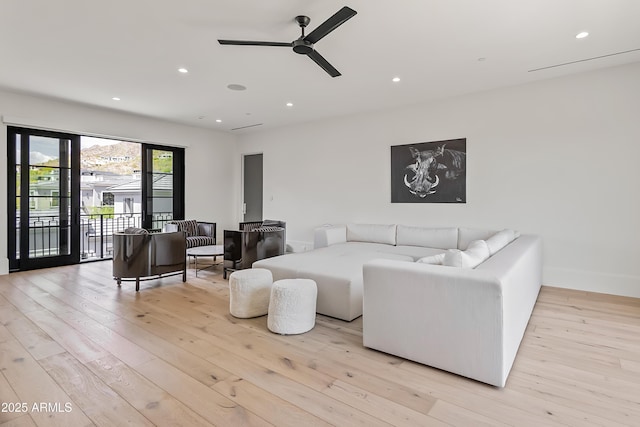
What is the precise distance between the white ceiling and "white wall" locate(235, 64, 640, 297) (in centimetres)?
32

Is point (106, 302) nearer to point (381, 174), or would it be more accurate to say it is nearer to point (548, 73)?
point (381, 174)

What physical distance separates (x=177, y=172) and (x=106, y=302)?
13.2ft

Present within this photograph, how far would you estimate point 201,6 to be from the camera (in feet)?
8.85

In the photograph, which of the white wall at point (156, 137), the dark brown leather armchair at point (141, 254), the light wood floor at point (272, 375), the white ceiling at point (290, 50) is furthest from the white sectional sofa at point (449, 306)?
the white wall at point (156, 137)

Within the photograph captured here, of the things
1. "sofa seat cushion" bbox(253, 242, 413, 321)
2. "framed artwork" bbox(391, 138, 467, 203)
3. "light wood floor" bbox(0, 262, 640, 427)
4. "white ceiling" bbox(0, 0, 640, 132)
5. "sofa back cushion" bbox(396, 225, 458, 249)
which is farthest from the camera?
"framed artwork" bbox(391, 138, 467, 203)

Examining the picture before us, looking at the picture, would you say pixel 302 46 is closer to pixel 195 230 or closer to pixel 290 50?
pixel 290 50

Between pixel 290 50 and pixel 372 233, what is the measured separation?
3135 mm

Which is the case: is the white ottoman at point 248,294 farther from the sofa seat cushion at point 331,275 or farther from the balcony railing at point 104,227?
the balcony railing at point 104,227

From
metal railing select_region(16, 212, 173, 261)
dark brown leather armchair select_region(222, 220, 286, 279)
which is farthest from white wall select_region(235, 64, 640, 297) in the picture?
metal railing select_region(16, 212, 173, 261)

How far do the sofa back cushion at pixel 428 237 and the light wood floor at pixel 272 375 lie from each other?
1545 mm

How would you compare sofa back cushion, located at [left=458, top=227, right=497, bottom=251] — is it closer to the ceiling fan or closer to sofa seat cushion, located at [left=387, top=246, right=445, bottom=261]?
sofa seat cushion, located at [left=387, top=246, right=445, bottom=261]

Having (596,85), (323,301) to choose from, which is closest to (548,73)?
(596,85)

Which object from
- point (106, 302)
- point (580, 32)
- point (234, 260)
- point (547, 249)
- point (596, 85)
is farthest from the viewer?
point (234, 260)

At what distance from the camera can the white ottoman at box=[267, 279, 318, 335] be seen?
2.78m
